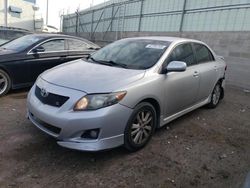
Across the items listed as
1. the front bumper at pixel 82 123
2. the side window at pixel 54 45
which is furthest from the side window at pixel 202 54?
the side window at pixel 54 45

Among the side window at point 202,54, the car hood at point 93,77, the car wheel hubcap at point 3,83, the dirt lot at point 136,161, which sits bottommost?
the dirt lot at point 136,161

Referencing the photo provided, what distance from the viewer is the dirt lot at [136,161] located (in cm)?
299

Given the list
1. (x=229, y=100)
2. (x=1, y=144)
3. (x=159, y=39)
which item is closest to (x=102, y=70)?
(x=159, y=39)

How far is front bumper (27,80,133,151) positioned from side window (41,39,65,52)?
11.6ft

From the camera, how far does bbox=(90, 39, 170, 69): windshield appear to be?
157 inches


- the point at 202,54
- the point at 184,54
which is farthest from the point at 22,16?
the point at 184,54

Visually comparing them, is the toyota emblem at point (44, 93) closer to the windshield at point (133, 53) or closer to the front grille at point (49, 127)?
the front grille at point (49, 127)

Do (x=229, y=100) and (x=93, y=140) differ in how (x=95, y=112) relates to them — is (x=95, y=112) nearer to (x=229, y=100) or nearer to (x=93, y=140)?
(x=93, y=140)

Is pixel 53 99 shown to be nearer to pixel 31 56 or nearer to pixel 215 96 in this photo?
pixel 31 56

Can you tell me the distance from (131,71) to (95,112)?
3.03 ft

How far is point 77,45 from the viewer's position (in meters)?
7.26

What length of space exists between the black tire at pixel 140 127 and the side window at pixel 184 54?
929 mm

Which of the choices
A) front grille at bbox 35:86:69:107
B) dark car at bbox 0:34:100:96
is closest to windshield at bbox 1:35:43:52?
dark car at bbox 0:34:100:96

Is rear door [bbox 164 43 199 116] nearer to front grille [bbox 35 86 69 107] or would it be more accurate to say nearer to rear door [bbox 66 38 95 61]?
front grille [bbox 35 86 69 107]
